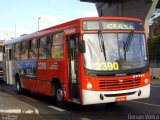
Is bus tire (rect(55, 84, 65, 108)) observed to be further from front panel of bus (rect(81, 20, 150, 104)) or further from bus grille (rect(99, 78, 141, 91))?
bus grille (rect(99, 78, 141, 91))

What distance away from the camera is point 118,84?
40.5 ft

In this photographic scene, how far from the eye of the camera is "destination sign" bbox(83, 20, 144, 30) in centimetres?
1266

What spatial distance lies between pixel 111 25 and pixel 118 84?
1.88m

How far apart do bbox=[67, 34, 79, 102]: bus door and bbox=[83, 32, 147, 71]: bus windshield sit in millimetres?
620

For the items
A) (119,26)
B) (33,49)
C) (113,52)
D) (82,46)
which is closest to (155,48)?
(33,49)

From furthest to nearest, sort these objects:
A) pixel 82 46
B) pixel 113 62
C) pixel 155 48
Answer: pixel 155 48
pixel 113 62
pixel 82 46

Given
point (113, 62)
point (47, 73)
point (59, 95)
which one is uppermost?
point (113, 62)

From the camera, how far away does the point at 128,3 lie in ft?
149

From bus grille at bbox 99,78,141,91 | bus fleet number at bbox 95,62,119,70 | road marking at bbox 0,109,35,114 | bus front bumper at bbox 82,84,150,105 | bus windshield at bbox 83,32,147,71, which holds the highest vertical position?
bus windshield at bbox 83,32,147,71

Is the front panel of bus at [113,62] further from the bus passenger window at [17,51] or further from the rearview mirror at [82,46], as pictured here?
the bus passenger window at [17,51]

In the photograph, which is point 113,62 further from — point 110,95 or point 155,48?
point 155,48

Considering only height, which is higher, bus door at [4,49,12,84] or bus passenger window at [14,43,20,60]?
bus passenger window at [14,43,20,60]

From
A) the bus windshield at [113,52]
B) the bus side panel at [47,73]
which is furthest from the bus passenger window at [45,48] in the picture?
the bus windshield at [113,52]

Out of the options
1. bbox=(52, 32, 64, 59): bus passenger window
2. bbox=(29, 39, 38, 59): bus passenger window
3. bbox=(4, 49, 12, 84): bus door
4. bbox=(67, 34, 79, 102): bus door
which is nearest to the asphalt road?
bbox=(67, 34, 79, 102): bus door
